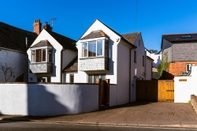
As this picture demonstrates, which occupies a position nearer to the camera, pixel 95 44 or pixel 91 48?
pixel 95 44

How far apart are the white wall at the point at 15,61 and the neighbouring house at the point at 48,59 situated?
1.44m

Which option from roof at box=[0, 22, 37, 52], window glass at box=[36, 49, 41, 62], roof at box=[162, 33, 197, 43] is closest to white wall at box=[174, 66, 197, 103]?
window glass at box=[36, 49, 41, 62]

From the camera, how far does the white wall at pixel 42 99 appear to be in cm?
1262

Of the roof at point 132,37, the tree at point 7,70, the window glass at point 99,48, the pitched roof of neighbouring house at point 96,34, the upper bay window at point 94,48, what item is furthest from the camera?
the roof at point 132,37

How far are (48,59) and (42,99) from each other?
30.4 ft

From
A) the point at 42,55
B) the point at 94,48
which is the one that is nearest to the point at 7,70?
the point at 42,55

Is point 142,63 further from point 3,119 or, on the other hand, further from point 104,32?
point 3,119

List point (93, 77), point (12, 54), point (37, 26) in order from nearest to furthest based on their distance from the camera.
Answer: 1. point (93, 77)
2. point (12, 54)
3. point (37, 26)

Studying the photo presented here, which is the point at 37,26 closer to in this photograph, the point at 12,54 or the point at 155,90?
the point at 12,54

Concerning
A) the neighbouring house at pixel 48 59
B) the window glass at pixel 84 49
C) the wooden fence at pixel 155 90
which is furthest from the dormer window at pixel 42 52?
the wooden fence at pixel 155 90

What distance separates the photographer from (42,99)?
12.6 m

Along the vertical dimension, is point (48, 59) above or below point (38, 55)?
below

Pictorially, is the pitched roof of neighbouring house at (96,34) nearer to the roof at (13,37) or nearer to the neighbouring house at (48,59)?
the neighbouring house at (48,59)

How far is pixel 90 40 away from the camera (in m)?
18.6
